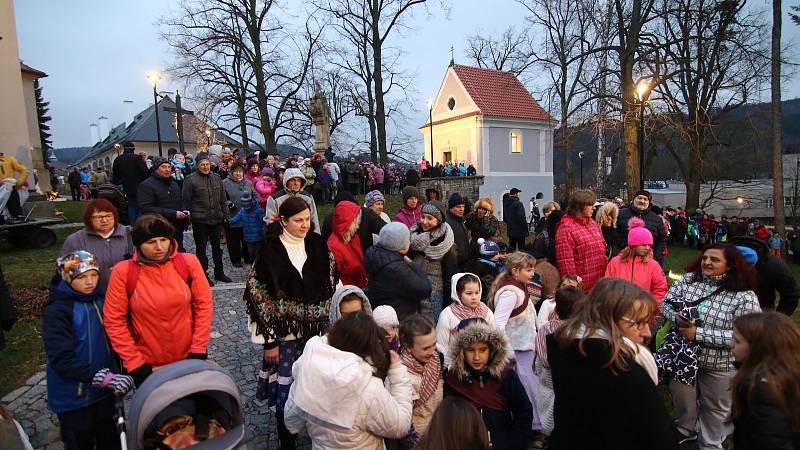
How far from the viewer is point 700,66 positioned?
19.5m

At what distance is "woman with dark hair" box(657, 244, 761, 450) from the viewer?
3412 millimetres

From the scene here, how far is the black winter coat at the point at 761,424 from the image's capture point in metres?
1.89

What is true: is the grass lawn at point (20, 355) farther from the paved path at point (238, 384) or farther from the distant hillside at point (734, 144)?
the distant hillside at point (734, 144)

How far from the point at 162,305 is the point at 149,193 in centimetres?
392

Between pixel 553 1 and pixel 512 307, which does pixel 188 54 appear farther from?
pixel 512 307

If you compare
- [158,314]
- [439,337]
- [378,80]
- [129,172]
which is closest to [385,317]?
Result: [439,337]

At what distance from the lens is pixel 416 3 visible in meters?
25.8

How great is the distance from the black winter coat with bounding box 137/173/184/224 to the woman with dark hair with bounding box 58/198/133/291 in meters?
2.59

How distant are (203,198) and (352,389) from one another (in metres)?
5.38

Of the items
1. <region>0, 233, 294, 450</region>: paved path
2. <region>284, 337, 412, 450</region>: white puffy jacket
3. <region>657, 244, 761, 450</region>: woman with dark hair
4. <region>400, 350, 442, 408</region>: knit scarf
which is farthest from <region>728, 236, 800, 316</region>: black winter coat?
<region>0, 233, 294, 450</region>: paved path

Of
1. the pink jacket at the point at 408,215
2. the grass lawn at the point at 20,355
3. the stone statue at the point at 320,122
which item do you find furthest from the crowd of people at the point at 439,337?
the stone statue at the point at 320,122

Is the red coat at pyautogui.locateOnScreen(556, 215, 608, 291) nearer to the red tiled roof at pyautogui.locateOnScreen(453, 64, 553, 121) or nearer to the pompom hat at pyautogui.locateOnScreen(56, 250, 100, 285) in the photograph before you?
the pompom hat at pyautogui.locateOnScreen(56, 250, 100, 285)

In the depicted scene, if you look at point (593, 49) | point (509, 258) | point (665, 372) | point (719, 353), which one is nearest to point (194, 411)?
point (509, 258)

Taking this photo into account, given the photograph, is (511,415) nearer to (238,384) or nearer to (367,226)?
(367,226)
